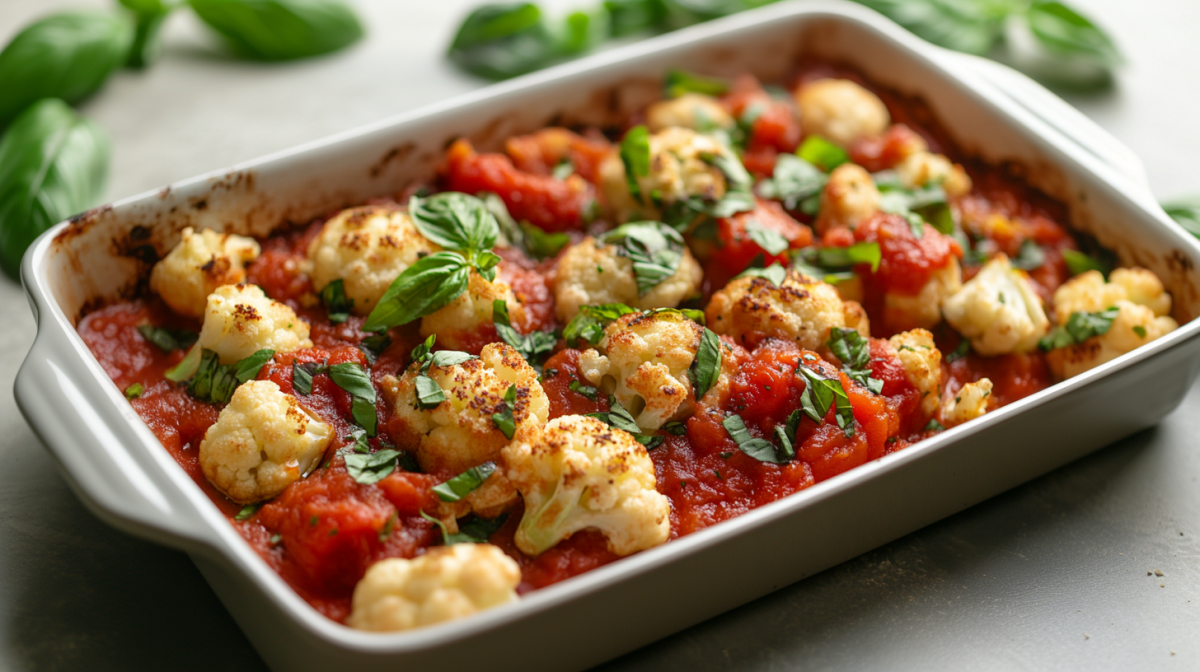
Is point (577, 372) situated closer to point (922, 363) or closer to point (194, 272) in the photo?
point (922, 363)

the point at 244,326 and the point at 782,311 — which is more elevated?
the point at 782,311

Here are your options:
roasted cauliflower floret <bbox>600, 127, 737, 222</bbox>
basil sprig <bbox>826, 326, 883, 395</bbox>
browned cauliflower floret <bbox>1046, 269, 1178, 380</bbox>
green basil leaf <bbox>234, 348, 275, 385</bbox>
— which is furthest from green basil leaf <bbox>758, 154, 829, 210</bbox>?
green basil leaf <bbox>234, 348, 275, 385</bbox>

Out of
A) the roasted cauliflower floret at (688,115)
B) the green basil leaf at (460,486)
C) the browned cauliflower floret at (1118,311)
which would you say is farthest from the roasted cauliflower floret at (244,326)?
the browned cauliflower floret at (1118,311)

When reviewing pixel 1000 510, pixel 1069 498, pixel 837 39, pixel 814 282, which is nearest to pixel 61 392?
pixel 814 282

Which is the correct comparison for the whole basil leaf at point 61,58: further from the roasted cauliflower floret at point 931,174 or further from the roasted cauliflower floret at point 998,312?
the roasted cauliflower floret at point 998,312

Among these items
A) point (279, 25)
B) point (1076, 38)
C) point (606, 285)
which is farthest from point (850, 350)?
point (279, 25)

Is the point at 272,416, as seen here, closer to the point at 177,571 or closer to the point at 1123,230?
the point at 177,571
